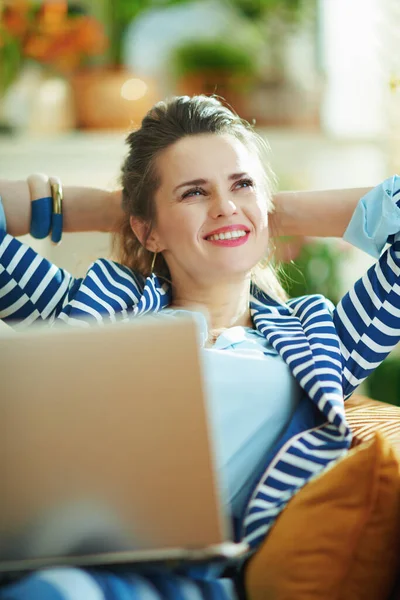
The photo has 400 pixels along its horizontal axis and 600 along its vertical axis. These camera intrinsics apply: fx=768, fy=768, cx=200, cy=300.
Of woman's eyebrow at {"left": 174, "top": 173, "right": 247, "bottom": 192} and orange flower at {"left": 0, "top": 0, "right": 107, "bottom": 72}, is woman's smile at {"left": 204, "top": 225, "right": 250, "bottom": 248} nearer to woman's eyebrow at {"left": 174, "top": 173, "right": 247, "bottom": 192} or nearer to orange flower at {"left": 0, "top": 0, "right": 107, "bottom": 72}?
woman's eyebrow at {"left": 174, "top": 173, "right": 247, "bottom": 192}

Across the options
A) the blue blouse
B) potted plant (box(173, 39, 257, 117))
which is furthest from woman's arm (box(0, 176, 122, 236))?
potted plant (box(173, 39, 257, 117))

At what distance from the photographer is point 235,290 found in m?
1.36

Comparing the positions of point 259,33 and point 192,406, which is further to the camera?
point 259,33

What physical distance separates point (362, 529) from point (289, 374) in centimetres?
30

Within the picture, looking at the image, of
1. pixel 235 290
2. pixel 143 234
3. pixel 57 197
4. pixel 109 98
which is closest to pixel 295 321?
pixel 235 290

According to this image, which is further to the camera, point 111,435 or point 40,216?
point 40,216

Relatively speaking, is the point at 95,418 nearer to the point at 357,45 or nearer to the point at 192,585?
the point at 192,585

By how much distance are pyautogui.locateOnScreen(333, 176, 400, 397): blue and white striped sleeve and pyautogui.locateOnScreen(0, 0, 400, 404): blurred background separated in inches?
58.0

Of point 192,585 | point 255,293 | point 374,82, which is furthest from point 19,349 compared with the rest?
point 374,82

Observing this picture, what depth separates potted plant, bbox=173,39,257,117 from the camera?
11.0ft

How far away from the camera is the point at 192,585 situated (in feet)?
2.88

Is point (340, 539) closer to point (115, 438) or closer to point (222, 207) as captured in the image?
point (115, 438)

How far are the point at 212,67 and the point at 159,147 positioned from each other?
6.93ft

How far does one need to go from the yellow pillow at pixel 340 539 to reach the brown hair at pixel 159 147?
0.53 m
